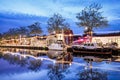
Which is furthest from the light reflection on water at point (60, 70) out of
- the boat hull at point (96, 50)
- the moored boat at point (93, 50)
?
the moored boat at point (93, 50)

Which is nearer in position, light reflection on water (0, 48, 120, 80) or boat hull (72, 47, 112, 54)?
light reflection on water (0, 48, 120, 80)

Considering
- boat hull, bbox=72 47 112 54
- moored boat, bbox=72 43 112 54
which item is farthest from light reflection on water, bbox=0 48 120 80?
moored boat, bbox=72 43 112 54

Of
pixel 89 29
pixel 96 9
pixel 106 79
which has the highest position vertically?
pixel 96 9

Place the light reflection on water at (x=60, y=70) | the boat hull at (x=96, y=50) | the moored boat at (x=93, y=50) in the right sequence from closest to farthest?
the light reflection on water at (x=60, y=70) < the boat hull at (x=96, y=50) < the moored boat at (x=93, y=50)

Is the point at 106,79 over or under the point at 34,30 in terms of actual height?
under

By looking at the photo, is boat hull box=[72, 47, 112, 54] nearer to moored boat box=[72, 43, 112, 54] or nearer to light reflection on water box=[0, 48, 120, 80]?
moored boat box=[72, 43, 112, 54]

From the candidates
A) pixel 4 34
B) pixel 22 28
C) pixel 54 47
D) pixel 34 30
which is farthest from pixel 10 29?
pixel 54 47

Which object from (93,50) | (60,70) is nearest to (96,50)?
(93,50)

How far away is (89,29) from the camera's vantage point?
1999 inches

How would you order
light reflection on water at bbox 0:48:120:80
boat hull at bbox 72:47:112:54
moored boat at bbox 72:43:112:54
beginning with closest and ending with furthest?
light reflection on water at bbox 0:48:120:80 → boat hull at bbox 72:47:112:54 → moored boat at bbox 72:43:112:54

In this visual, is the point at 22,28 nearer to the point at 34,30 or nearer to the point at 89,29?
the point at 34,30

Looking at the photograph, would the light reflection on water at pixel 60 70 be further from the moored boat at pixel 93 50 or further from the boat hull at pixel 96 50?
the moored boat at pixel 93 50

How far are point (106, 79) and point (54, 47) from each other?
28.7 meters

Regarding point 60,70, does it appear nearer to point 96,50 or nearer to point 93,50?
point 96,50
